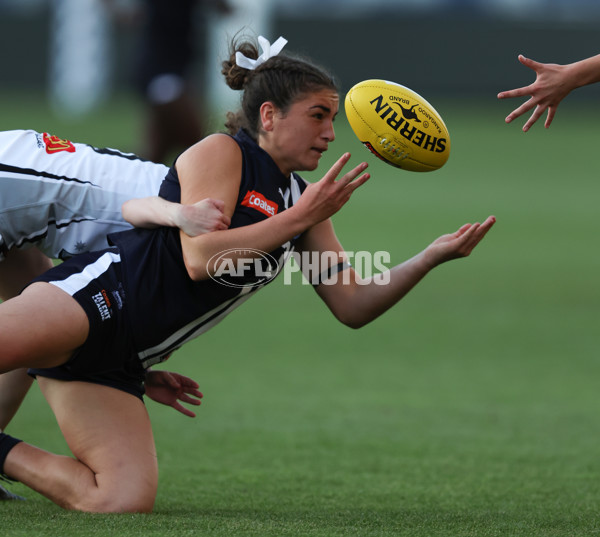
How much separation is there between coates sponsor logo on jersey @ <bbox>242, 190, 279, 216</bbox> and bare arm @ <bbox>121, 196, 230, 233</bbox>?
7.7 inches

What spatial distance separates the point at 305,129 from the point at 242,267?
0.58m

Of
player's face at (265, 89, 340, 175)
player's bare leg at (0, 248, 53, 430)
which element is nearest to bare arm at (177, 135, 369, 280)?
player's face at (265, 89, 340, 175)

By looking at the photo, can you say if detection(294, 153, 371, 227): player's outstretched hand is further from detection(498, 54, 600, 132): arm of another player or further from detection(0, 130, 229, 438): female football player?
detection(498, 54, 600, 132): arm of another player

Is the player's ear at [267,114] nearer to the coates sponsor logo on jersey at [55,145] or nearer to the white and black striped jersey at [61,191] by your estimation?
the white and black striped jersey at [61,191]

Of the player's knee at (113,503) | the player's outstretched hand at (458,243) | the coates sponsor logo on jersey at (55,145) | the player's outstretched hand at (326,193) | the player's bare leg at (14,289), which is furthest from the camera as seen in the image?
the player's bare leg at (14,289)

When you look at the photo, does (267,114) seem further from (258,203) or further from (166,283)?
(166,283)

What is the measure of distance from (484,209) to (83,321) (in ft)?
33.7

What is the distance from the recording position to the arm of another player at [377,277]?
12.9ft

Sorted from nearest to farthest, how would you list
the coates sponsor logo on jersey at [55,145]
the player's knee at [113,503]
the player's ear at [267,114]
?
the player's knee at [113,503] → the player's ear at [267,114] → the coates sponsor logo on jersey at [55,145]

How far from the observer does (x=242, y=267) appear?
381 centimetres

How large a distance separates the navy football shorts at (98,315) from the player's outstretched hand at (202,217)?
0.38 meters

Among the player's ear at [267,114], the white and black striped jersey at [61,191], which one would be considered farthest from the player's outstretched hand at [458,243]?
the white and black striped jersey at [61,191]

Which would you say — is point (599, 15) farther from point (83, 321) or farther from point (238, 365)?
point (83, 321)

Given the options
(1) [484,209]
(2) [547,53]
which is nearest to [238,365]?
(1) [484,209]
